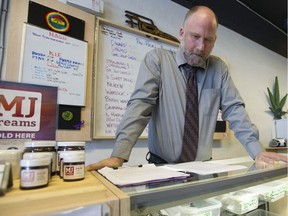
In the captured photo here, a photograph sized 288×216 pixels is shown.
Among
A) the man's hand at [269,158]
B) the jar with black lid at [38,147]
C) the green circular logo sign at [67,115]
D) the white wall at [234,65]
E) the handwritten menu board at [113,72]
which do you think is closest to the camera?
the jar with black lid at [38,147]

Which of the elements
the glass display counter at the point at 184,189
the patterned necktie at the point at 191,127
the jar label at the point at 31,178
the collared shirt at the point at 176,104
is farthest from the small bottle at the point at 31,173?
the patterned necktie at the point at 191,127

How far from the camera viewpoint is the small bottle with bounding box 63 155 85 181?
0.45 m

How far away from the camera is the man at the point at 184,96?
1013 mm

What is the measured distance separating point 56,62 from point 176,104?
35.3 inches

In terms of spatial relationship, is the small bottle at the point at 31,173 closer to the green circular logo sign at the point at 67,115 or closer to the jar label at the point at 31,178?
the jar label at the point at 31,178

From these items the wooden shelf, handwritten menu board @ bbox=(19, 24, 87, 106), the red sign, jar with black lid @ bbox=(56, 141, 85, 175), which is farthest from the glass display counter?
handwritten menu board @ bbox=(19, 24, 87, 106)

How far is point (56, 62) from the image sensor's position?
140cm

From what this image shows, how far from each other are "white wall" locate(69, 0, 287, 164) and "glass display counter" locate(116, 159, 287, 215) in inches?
44.5

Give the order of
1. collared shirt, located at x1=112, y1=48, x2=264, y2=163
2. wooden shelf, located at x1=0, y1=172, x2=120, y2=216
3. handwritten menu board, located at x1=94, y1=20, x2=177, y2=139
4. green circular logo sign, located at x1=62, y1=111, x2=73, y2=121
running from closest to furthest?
wooden shelf, located at x1=0, y1=172, x2=120, y2=216 → collared shirt, located at x1=112, y1=48, x2=264, y2=163 → green circular logo sign, located at x1=62, y1=111, x2=73, y2=121 → handwritten menu board, located at x1=94, y1=20, x2=177, y2=139

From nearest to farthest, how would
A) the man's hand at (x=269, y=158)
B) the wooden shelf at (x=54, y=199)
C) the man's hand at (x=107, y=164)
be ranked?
the wooden shelf at (x=54, y=199), the man's hand at (x=107, y=164), the man's hand at (x=269, y=158)

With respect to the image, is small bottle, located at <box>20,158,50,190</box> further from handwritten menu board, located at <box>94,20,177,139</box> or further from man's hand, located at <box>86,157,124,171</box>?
handwritten menu board, located at <box>94,20,177,139</box>

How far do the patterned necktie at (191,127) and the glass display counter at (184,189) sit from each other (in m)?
0.38

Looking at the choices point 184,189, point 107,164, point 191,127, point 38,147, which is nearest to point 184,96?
point 191,127

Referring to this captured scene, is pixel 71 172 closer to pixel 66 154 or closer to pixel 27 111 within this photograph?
pixel 66 154
